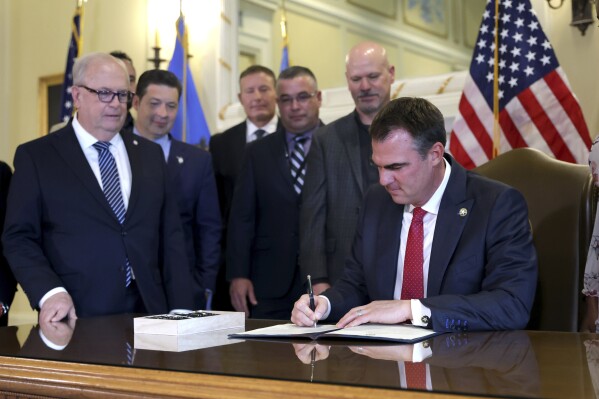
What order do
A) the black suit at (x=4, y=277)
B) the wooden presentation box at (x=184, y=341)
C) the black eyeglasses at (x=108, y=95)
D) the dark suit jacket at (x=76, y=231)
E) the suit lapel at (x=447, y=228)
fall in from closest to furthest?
the wooden presentation box at (x=184, y=341)
the suit lapel at (x=447, y=228)
the dark suit jacket at (x=76, y=231)
the black eyeglasses at (x=108, y=95)
the black suit at (x=4, y=277)

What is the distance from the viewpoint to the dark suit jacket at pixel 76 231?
3303mm

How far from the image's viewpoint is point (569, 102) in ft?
14.7

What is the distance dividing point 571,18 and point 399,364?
381 cm

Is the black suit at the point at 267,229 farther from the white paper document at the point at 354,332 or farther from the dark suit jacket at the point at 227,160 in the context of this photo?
the white paper document at the point at 354,332

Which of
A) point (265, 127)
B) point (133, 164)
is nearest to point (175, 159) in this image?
point (265, 127)

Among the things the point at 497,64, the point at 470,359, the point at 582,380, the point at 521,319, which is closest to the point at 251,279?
the point at 497,64

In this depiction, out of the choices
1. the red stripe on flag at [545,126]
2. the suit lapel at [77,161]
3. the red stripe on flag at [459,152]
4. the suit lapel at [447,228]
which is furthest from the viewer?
the red stripe on flag at [459,152]

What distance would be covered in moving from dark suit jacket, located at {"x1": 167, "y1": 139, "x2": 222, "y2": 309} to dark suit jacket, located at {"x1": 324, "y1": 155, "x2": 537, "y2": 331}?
5.11 ft

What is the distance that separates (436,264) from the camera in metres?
2.71

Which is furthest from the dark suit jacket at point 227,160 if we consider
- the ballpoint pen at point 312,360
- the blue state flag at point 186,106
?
the ballpoint pen at point 312,360

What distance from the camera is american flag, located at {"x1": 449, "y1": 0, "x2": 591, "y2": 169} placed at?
4480mm

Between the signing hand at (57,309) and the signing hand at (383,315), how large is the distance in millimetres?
1149

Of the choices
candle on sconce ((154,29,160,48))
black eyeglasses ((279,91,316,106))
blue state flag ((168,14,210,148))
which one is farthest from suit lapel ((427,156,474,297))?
candle on sconce ((154,29,160,48))

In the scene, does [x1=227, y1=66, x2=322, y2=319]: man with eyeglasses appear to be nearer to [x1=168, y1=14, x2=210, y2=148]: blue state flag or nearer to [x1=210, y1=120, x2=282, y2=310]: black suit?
[x1=210, y1=120, x2=282, y2=310]: black suit
